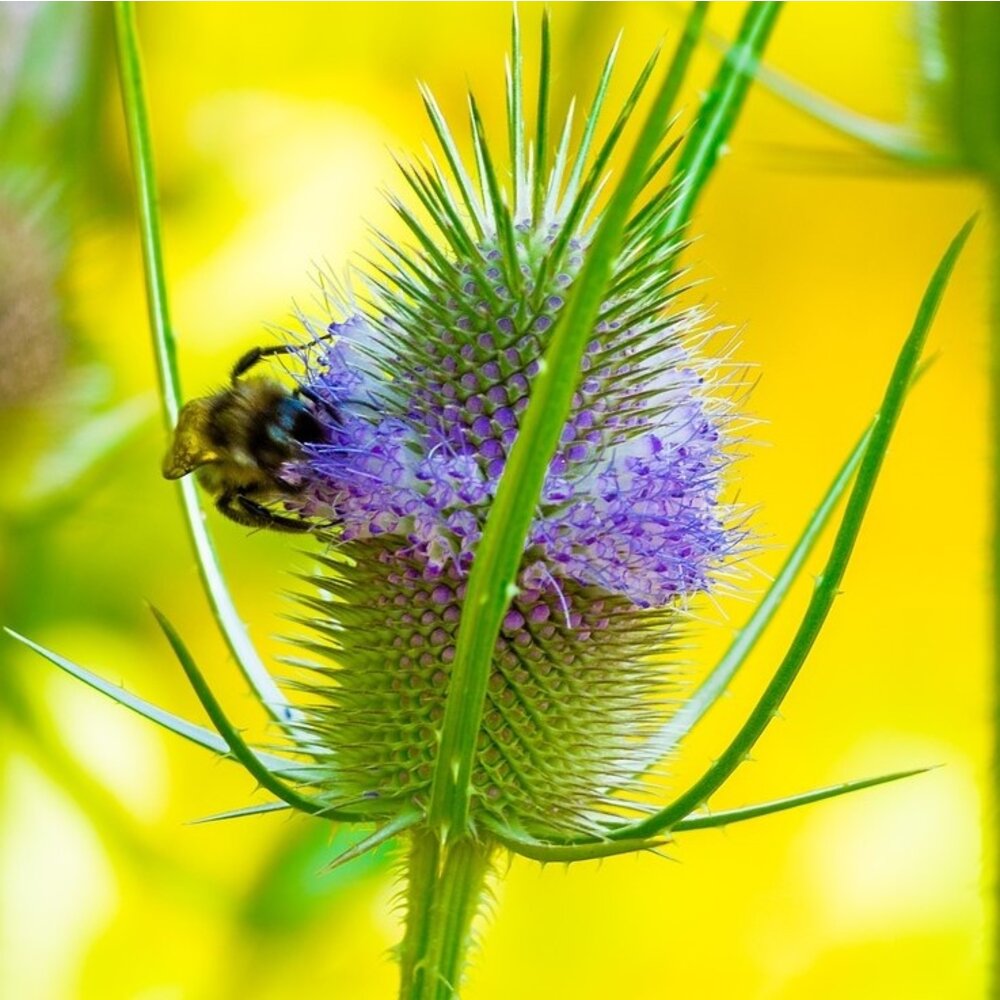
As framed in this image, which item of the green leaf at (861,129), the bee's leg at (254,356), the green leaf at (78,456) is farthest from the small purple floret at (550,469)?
the green leaf at (78,456)

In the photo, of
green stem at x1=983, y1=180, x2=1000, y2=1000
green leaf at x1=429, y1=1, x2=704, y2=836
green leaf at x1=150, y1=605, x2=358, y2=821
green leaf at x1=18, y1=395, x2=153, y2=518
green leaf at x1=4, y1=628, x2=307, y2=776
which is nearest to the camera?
green leaf at x1=429, y1=1, x2=704, y2=836

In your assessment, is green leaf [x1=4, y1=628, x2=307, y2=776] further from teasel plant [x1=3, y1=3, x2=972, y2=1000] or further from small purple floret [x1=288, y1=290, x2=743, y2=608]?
small purple floret [x1=288, y1=290, x2=743, y2=608]

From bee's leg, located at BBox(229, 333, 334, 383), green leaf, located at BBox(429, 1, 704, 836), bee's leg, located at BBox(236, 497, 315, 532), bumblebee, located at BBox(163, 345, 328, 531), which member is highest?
bee's leg, located at BBox(229, 333, 334, 383)

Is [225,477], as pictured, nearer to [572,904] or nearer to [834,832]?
[572,904]

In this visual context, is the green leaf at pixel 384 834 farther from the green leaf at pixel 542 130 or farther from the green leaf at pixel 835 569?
the green leaf at pixel 542 130

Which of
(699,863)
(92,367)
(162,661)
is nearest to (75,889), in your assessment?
(162,661)

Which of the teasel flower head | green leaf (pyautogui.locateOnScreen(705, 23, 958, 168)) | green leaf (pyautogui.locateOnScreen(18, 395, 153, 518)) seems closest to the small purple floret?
the teasel flower head

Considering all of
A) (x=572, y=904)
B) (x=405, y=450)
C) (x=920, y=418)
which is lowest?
(x=572, y=904)

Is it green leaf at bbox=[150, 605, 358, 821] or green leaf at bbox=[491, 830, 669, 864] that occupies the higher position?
green leaf at bbox=[150, 605, 358, 821]
